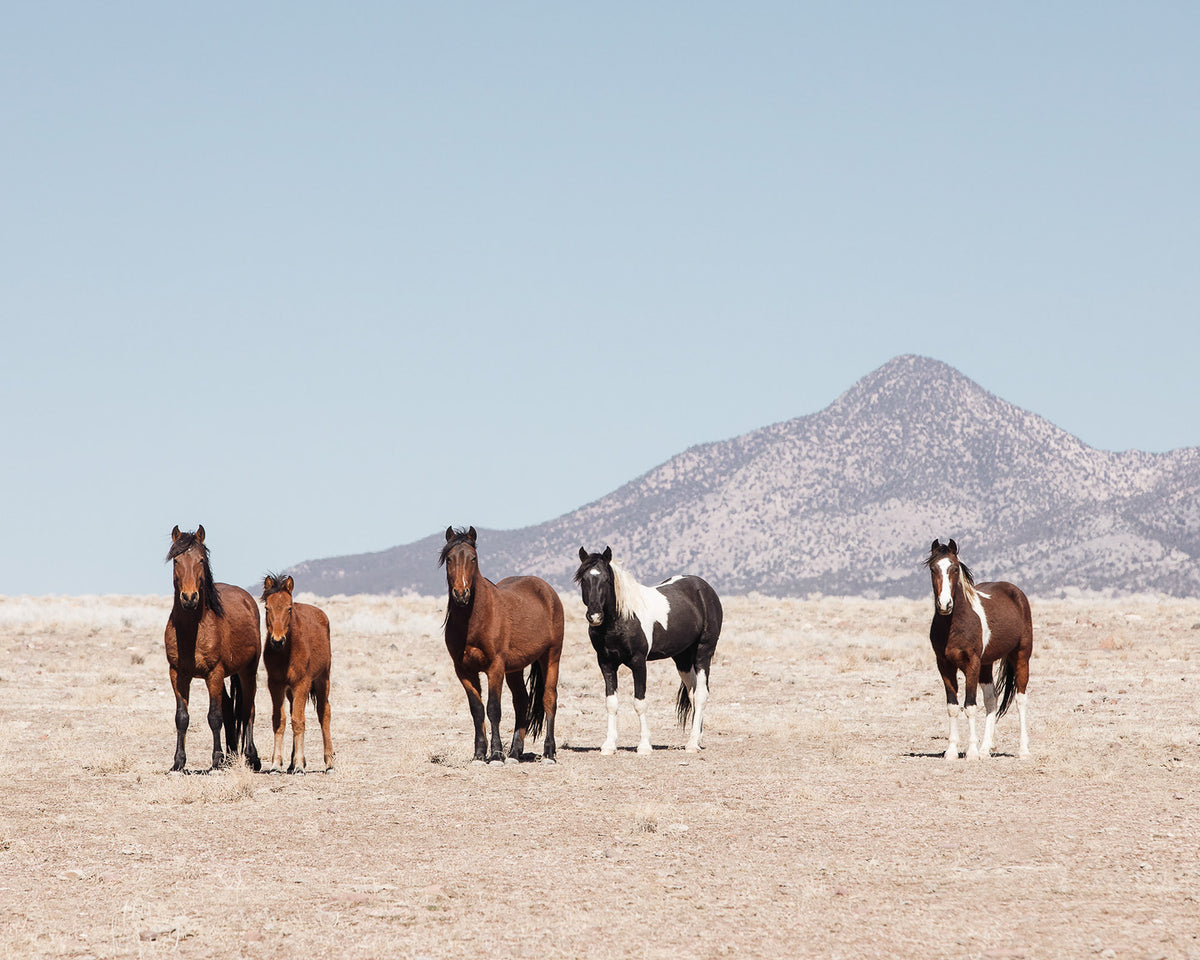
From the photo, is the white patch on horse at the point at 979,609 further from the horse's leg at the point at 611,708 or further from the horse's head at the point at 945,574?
the horse's leg at the point at 611,708

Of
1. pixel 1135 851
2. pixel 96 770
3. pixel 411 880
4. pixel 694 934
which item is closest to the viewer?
pixel 694 934

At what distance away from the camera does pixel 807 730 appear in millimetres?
21031

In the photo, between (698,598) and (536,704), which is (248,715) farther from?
(698,598)

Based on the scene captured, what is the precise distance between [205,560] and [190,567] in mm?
279

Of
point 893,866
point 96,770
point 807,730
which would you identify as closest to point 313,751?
point 96,770

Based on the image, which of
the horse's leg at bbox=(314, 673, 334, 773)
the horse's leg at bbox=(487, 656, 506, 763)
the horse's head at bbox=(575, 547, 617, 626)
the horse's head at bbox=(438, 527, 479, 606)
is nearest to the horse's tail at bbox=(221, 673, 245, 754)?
the horse's leg at bbox=(314, 673, 334, 773)

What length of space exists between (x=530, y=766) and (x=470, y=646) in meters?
1.68

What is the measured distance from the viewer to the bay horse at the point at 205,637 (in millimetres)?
14727

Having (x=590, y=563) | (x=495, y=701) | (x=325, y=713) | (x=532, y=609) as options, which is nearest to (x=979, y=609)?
(x=590, y=563)

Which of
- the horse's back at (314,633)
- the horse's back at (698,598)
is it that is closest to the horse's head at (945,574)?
the horse's back at (698,598)

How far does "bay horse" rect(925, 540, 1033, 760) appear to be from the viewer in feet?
55.0

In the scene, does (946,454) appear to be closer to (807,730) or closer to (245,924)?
(807,730)

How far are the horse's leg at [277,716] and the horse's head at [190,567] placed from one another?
133cm

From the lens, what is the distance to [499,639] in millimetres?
16516
